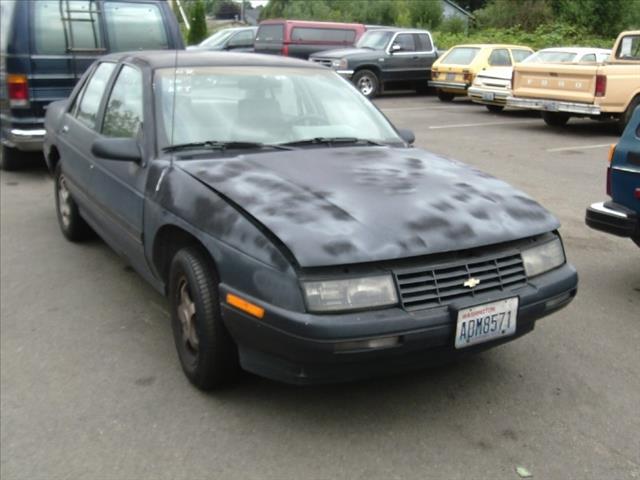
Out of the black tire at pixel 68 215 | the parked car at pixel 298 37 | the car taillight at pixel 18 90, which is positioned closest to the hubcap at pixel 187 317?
the black tire at pixel 68 215

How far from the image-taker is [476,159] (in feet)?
33.6

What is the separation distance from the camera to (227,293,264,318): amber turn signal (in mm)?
2906

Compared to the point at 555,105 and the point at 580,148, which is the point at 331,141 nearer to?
the point at 580,148

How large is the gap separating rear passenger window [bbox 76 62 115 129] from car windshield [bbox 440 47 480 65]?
45.2 feet

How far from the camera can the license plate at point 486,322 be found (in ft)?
9.79

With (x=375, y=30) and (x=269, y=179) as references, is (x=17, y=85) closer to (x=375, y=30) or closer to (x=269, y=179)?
(x=269, y=179)

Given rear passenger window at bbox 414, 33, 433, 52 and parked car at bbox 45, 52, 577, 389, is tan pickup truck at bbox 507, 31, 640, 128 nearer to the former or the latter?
rear passenger window at bbox 414, 33, 433, 52

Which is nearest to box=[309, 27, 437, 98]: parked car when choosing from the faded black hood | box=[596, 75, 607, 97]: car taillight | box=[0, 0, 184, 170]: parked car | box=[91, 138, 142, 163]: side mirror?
box=[596, 75, 607, 97]: car taillight

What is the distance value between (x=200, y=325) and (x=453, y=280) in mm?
1169

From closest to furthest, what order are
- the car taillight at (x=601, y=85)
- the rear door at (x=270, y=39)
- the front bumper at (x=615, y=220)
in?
the front bumper at (x=615, y=220) → the car taillight at (x=601, y=85) → the rear door at (x=270, y=39)

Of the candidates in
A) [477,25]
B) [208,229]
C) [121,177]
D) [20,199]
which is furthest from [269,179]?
[477,25]

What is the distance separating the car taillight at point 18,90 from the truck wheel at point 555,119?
9.89 m

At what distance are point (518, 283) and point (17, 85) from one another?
662cm

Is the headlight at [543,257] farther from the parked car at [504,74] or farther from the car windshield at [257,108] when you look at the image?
the parked car at [504,74]
